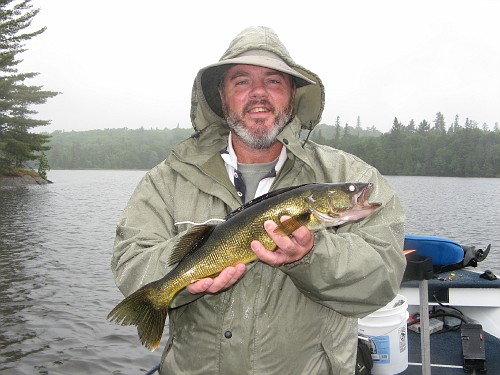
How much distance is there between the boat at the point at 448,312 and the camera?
15.8ft

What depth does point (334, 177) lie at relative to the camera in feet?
12.3

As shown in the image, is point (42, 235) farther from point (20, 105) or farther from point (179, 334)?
point (20, 105)

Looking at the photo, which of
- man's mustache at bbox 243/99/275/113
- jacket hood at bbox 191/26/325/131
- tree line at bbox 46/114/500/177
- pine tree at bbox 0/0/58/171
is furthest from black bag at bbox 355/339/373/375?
tree line at bbox 46/114/500/177

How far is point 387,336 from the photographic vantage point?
5.57 meters

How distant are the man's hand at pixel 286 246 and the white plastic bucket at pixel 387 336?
2.99 meters

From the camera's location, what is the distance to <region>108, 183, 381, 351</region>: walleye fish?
309cm

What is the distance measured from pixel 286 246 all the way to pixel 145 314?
1.13m

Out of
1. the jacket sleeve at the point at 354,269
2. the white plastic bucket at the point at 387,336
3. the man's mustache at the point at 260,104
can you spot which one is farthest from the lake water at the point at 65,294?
the jacket sleeve at the point at 354,269

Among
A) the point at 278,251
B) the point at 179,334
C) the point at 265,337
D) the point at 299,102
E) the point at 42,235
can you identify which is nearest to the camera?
the point at 278,251

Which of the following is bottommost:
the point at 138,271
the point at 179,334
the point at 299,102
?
the point at 179,334

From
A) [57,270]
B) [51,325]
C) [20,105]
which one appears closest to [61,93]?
[20,105]

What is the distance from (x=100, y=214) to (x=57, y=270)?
1683cm

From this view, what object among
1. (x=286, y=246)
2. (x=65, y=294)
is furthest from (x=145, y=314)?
(x=65, y=294)

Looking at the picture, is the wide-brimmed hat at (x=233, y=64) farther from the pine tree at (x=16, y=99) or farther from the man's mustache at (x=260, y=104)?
the pine tree at (x=16, y=99)
